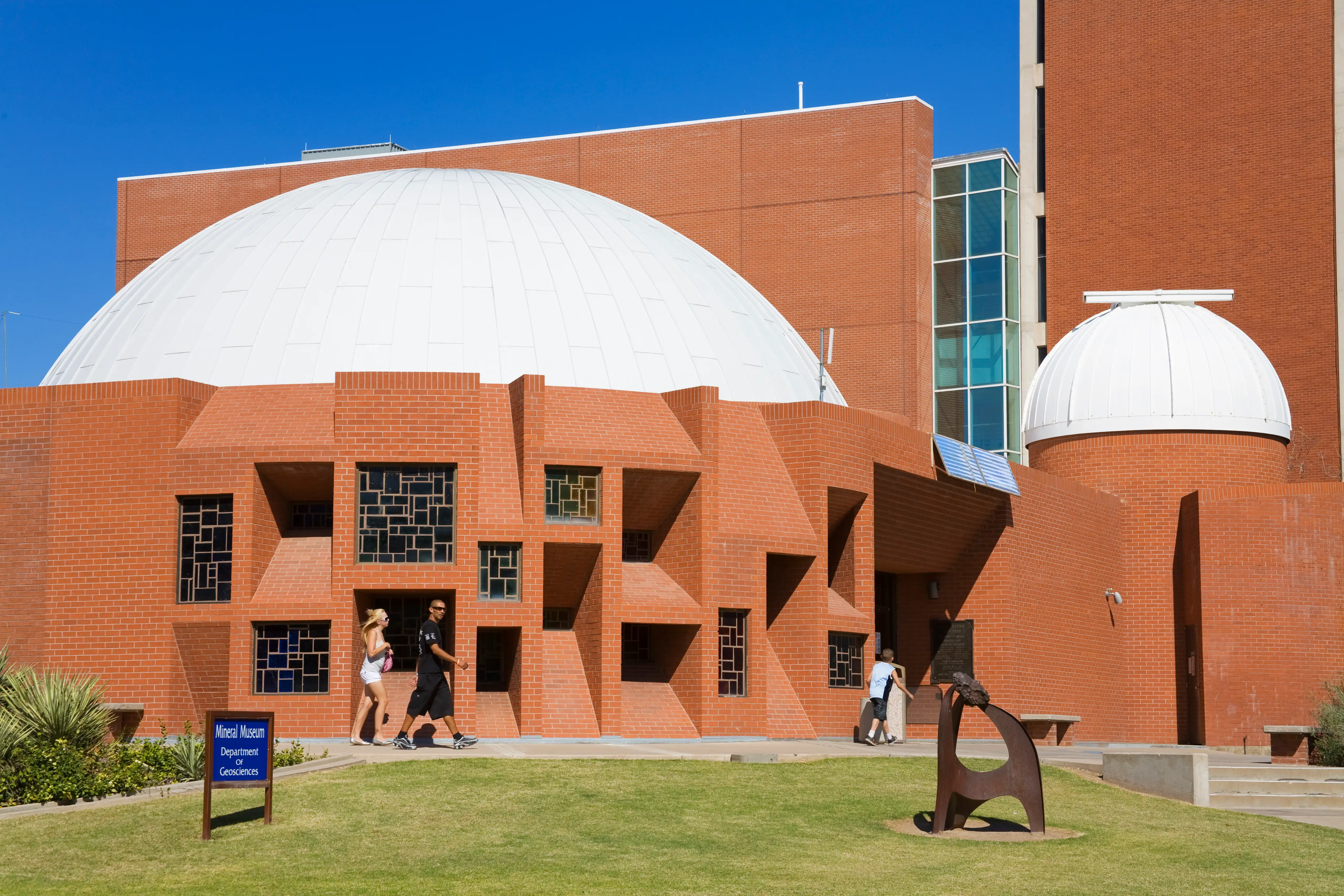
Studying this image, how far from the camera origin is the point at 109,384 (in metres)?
23.7

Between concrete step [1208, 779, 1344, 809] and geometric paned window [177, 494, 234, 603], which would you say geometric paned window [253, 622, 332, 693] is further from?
concrete step [1208, 779, 1344, 809]

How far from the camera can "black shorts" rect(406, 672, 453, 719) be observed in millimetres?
19234

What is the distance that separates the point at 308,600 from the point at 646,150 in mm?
28323

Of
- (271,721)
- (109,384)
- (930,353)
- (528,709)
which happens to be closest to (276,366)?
(109,384)

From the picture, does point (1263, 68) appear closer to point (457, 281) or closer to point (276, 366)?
point (457, 281)

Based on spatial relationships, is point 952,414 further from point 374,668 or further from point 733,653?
point 374,668

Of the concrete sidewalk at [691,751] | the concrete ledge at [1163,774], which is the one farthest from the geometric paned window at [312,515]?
the concrete ledge at [1163,774]

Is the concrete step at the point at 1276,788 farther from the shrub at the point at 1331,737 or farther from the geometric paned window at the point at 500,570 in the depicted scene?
the geometric paned window at the point at 500,570

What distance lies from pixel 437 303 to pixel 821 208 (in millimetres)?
21587

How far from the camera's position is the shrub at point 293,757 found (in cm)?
1684

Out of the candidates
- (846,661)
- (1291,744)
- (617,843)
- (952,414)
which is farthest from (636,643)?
(952,414)

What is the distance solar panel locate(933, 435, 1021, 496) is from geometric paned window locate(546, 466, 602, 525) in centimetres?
720

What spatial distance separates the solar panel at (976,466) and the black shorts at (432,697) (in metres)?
11.6

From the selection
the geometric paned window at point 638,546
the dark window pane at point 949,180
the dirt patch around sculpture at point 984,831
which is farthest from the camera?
the dark window pane at point 949,180
